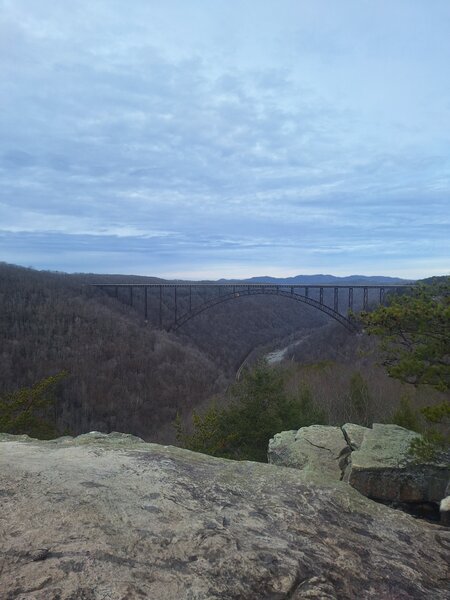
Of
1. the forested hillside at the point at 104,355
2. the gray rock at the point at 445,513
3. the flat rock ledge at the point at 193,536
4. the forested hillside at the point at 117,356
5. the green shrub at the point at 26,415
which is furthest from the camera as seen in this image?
the forested hillside at the point at 104,355

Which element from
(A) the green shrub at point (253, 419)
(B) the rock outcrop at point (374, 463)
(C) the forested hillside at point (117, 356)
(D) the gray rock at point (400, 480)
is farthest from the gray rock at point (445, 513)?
(C) the forested hillside at point (117, 356)

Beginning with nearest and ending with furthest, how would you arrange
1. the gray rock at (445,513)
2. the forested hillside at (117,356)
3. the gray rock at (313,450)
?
the gray rock at (445,513), the gray rock at (313,450), the forested hillside at (117,356)

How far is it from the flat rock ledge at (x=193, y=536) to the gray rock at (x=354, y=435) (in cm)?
333

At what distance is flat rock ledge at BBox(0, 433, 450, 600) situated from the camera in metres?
2.71

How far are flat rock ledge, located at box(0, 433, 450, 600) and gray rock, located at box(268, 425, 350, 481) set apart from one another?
2.56m

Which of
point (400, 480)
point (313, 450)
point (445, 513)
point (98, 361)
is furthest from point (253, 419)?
point (98, 361)

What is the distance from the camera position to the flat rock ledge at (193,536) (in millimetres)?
2709

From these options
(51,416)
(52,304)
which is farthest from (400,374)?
(52,304)

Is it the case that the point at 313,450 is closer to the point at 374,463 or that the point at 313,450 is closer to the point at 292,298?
the point at 374,463

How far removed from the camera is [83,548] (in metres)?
2.89

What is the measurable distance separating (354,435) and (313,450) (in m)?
1.09

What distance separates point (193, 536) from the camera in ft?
10.6

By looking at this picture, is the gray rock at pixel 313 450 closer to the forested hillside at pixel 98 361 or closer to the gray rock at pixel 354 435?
the gray rock at pixel 354 435

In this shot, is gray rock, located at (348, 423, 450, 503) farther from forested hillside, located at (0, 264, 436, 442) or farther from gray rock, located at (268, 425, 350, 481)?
forested hillside, located at (0, 264, 436, 442)
